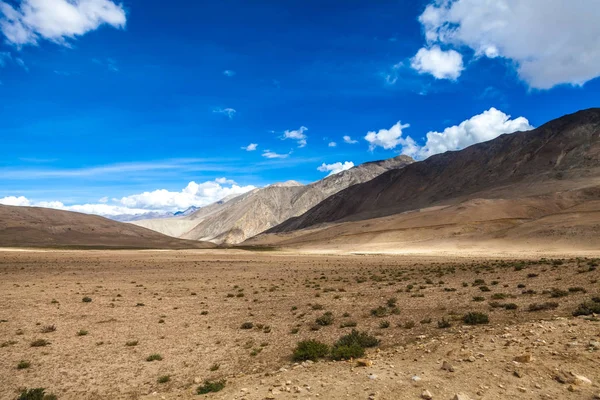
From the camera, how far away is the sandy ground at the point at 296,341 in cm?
866

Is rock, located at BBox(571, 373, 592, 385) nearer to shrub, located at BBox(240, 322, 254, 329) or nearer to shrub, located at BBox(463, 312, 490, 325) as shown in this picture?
shrub, located at BBox(463, 312, 490, 325)

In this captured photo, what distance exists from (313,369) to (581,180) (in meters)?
129

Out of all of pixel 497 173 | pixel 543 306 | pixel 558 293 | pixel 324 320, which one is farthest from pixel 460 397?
pixel 497 173

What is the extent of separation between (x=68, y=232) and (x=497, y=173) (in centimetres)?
16291

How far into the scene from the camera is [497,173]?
14450 centimetres

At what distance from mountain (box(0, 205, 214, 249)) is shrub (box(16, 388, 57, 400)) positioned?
425ft

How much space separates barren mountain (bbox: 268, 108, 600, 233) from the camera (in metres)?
121

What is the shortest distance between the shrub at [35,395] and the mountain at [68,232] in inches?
5098

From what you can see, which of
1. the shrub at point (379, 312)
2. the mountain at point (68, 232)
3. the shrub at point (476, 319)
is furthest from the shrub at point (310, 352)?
the mountain at point (68, 232)

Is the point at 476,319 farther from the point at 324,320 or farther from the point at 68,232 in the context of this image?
the point at 68,232

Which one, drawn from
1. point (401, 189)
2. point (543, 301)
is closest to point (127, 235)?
point (401, 189)

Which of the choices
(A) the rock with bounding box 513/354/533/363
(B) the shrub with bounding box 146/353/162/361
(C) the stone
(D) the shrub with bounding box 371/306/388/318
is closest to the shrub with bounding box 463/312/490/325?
(D) the shrub with bounding box 371/306/388/318

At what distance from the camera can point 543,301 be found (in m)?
16.8

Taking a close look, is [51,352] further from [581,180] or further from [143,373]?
[581,180]
